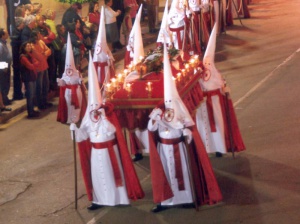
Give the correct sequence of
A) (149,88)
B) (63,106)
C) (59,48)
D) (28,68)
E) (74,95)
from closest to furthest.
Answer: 1. (149,88)
2. (74,95)
3. (63,106)
4. (28,68)
5. (59,48)

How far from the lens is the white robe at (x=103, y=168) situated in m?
8.62

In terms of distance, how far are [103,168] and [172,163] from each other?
0.84 meters

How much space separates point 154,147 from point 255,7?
20010 millimetres

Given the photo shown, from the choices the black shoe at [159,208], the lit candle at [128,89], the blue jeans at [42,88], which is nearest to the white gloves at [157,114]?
the lit candle at [128,89]

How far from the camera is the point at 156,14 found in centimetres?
2267

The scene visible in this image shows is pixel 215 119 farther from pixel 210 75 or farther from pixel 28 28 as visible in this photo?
pixel 28 28

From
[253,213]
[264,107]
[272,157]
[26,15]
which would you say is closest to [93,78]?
[253,213]

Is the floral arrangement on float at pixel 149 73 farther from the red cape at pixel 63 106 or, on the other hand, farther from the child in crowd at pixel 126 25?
the child in crowd at pixel 126 25

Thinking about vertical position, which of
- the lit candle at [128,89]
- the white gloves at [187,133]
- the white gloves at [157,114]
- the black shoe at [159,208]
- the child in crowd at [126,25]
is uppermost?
the lit candle at [128,89]

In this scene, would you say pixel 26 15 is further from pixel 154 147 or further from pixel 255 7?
pixel 255 7

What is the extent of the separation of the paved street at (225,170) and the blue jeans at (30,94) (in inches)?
11.9

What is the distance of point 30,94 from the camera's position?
13.5 m

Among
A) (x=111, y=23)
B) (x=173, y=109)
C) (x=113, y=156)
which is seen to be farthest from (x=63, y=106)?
(x=111, y=23)

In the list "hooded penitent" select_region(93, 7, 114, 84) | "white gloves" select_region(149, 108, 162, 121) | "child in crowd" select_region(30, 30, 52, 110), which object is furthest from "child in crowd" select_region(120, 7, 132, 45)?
"white gloves" select_region(149, 108, 162, 121)
